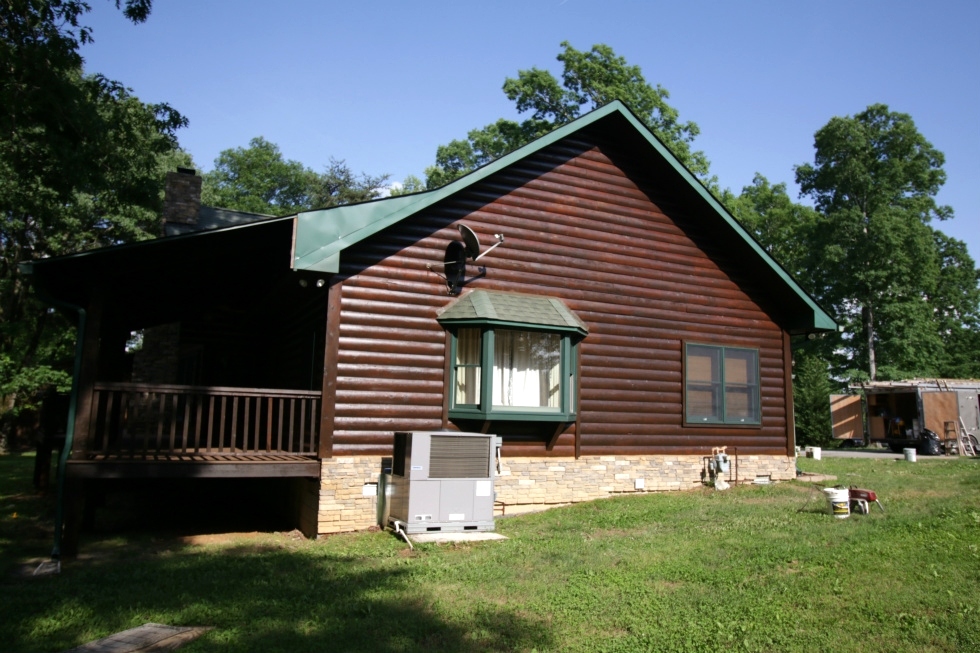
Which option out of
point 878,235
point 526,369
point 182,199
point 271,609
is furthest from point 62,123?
point 878,235

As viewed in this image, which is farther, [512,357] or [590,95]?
[590,95]

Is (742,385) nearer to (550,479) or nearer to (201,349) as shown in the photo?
(550,479)

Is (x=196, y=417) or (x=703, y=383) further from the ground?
(x=703, y=383)

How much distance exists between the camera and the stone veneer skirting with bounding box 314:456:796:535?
34.9ft

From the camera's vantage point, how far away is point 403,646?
18.6 feet

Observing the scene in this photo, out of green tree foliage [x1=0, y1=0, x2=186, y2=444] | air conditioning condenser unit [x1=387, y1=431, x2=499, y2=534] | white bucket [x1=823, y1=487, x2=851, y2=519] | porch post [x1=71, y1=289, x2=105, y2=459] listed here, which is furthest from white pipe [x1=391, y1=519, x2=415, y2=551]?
green tree foliage [x1=0, y1=0, x2=186, y2=444]

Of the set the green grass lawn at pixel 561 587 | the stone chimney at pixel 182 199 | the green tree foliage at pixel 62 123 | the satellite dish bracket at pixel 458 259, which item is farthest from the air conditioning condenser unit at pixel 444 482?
the stone chimney at pixel 182 199

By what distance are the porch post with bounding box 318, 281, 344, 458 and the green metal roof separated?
5.58 ft

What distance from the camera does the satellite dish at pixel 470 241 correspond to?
11656 mm

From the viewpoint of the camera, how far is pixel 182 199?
54.9 ft

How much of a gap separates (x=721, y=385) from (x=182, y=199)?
12542 mm

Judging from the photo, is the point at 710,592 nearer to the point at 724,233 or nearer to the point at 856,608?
the point at 856,608

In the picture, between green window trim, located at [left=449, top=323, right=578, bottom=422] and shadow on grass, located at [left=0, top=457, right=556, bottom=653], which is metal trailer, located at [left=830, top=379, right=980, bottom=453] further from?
shadow on grass, located at [left=0, top=457, right=556, bottom=653]

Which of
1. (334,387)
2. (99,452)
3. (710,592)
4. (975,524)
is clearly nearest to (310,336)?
(334,387)
